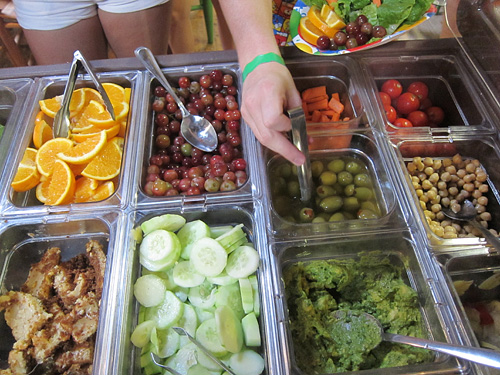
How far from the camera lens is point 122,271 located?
3.66ft

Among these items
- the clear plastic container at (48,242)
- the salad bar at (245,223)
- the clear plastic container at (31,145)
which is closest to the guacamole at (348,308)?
the salad bar at (245,223)

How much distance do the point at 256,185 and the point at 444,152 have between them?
84 cm

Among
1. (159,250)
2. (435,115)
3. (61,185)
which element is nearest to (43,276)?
(61,185)

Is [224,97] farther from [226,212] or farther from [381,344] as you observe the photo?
→ [381,344]

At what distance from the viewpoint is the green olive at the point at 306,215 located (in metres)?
1.33

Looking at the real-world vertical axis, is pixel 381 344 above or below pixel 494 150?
below

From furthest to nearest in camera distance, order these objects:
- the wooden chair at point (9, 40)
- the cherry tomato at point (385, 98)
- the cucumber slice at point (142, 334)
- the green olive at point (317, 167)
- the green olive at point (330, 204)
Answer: the wooden chair at point (9, 40) → the cherry tomato at point (385, 98) → the green olive at point (317, 167) → the green olive at point (330, 204) → the cucumber slice at point (142, 334)

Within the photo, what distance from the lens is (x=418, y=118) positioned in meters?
1.62

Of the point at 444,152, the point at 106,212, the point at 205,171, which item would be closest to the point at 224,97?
the point at 205,171

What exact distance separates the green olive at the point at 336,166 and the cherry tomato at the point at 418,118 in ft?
1.40

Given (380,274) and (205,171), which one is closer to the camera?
(380,274)

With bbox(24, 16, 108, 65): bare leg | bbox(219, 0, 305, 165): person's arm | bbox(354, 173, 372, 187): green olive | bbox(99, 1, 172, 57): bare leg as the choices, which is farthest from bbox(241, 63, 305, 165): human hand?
bbox(24, 16, 108, 65): bare leg

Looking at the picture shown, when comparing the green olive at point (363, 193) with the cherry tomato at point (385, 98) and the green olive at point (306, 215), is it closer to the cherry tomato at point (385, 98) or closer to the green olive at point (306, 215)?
the green olive at point (306, 215)

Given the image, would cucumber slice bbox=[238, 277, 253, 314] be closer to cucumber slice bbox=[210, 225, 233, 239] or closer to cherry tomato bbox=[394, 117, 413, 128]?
cucumber slice bbox=[210, 225, 233, 239]
